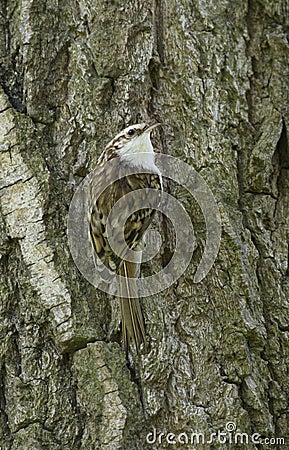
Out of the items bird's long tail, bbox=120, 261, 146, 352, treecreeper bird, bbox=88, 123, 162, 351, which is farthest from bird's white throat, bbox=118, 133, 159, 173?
bird's long tail, bbox=120, 261, 146, 352

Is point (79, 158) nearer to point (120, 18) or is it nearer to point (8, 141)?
point (8, 141)

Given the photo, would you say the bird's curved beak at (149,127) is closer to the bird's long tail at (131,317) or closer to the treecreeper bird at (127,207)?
the treecreeper bird at (127,207)

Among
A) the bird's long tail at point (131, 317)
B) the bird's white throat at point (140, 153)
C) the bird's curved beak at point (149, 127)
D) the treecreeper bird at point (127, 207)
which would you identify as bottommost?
the bird's long tail at point (131, 317)

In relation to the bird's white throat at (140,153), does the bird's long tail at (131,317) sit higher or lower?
lower

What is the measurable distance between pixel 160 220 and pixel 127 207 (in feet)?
0.43

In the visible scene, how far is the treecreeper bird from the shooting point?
6.73ft

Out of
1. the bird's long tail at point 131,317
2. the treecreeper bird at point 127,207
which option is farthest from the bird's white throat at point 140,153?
the bird's long tail at point 131,317

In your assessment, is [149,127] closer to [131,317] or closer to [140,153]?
[140,153]

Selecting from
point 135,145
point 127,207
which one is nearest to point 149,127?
point 135,145

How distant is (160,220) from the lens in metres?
2.20

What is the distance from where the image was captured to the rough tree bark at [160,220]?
199cm

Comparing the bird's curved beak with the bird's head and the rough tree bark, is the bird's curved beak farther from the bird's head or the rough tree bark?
the rough tree bark

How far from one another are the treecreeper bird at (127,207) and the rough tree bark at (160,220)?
0.06m

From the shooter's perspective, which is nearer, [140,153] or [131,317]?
[131,317]
